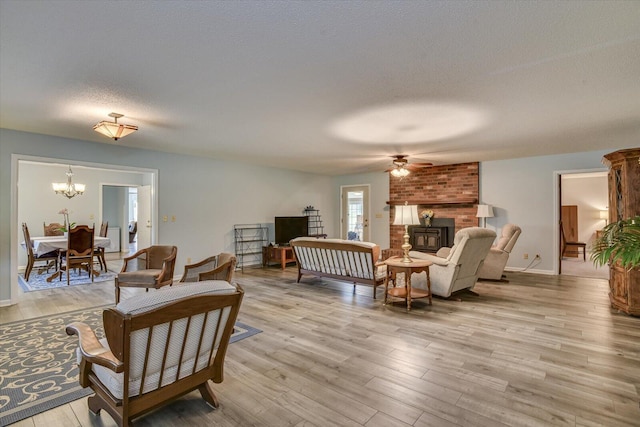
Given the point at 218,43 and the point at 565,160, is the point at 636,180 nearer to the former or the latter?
the point at 565,160

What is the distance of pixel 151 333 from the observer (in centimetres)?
162

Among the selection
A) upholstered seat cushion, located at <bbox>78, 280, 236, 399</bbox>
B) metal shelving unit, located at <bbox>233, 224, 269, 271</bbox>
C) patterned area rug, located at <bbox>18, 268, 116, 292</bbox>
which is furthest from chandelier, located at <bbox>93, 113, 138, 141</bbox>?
metal shelving unit, located at <bbox>233, 224, 269, 271</bbox>

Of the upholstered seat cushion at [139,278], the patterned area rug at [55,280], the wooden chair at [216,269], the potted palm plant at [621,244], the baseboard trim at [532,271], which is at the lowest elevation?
the patterned area rug at [55,280]

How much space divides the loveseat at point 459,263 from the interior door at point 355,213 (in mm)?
4413

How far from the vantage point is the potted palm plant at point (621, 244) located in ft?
5.88

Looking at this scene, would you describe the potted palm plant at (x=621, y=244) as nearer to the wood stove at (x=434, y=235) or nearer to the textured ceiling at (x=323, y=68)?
the textured ceiling at (x=323, y=68)

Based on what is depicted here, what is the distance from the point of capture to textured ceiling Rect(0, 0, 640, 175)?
6.04 ft

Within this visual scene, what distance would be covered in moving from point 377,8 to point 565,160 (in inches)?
245

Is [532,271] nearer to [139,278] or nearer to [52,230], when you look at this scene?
[139,278]

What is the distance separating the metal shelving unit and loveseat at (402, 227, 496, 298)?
13.1ft

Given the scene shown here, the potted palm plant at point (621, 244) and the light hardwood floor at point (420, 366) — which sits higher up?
the potted palm plant at point (621, 244)

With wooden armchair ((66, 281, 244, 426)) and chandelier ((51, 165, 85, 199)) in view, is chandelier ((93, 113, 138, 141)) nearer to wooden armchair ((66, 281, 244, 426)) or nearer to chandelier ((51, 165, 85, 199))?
wooden armchair ((66, 281, 244, 426))

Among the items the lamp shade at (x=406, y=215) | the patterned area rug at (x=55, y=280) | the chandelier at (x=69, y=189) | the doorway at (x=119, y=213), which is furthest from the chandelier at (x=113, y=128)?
the doorway at (x=119, y=213)

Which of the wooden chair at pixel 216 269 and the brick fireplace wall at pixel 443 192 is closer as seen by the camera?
the wooden chair at pixel 216 269
